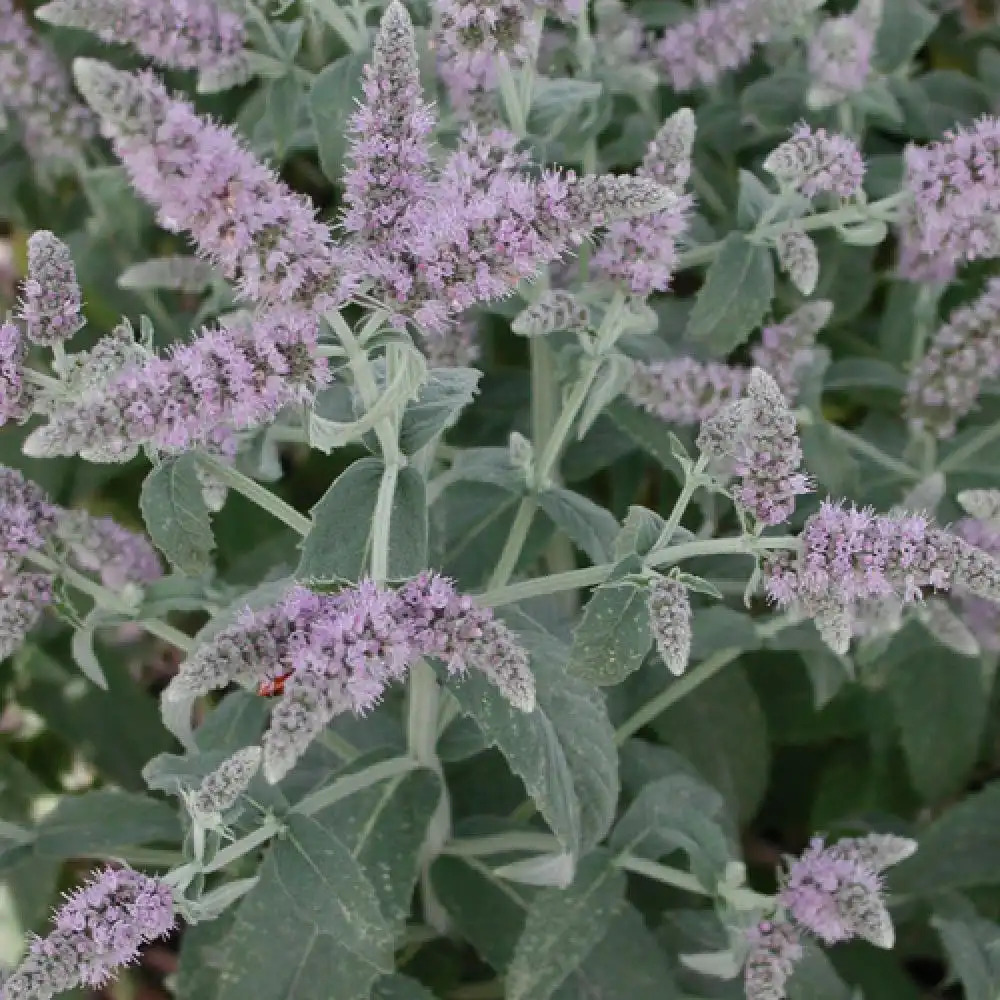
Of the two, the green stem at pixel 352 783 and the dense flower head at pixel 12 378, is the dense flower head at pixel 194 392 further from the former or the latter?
the green stem at pixel 352 783

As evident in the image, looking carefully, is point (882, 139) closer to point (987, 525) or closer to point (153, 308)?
point (987, 525)

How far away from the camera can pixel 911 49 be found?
163cm

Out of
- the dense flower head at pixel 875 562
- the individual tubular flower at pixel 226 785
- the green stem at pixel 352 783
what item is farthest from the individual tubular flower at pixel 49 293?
the dense flower head at pixel 875 562

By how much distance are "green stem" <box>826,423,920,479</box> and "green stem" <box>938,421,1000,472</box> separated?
0.04 m

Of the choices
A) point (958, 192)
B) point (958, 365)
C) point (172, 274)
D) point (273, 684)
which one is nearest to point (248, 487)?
point (273, 684)

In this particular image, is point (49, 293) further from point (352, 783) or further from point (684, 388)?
point (684, 388)

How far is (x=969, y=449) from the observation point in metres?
1.61

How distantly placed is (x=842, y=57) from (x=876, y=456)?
1.60ft

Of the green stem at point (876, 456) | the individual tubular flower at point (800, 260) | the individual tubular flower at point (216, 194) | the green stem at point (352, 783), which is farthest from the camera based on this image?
the green stem at point (876, 456)

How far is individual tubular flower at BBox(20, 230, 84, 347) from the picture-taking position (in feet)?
3.10

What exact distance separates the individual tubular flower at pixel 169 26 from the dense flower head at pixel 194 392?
0.55 m

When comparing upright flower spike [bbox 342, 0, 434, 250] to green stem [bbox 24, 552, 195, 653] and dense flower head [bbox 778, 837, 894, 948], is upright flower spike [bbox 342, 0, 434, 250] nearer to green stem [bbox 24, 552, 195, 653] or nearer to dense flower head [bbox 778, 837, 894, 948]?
green stem [bbox 24, 552, 195, 653]

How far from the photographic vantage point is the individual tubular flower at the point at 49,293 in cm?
95

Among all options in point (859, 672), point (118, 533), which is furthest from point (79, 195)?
point (859, 672)
